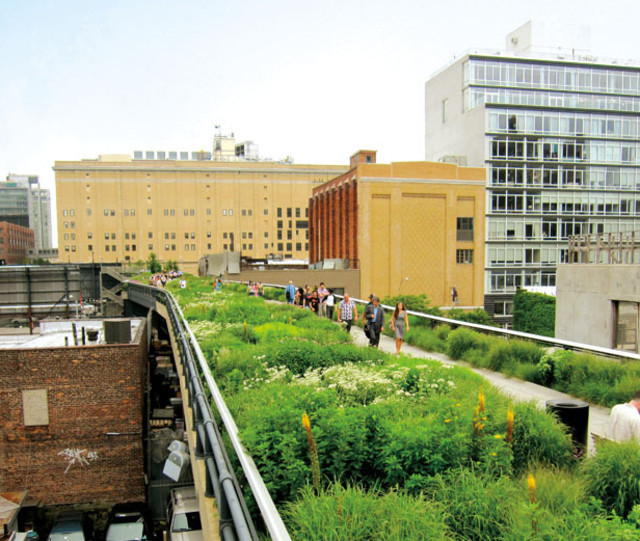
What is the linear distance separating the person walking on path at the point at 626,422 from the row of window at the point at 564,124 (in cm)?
5603

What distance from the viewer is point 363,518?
13.9 feet

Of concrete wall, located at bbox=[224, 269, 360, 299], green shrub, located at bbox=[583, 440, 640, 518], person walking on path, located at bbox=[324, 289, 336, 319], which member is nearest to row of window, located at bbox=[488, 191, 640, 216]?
concrete wall, located at bbox=[224, 269, 360, 299]

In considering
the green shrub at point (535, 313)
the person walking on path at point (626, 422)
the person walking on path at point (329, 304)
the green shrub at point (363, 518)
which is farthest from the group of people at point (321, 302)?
the green shrub at point (535, 313)

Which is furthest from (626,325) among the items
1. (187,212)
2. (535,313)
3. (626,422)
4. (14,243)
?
(14,243)

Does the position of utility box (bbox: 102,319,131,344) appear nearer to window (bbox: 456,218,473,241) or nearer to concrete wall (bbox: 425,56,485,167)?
window (bbox: 456,218,473,241)

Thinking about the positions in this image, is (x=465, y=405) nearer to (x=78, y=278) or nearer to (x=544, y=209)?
(x=78, y=278)

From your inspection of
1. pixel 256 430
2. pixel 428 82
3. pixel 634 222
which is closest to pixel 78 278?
pixel 256 430

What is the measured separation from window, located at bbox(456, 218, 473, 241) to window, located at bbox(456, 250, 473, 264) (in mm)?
1398

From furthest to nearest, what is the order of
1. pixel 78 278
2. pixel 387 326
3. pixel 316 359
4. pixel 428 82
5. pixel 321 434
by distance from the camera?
pixel 428 82
pixel 78 278
pixel 387 326
pixel 316 359
pixel 321 434

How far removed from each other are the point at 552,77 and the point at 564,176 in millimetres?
11512

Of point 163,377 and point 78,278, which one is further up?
point 78,278

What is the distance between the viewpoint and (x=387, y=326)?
63.1 ft

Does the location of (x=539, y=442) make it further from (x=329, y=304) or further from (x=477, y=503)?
(x=329, y=304)

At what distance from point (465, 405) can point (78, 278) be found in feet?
148
